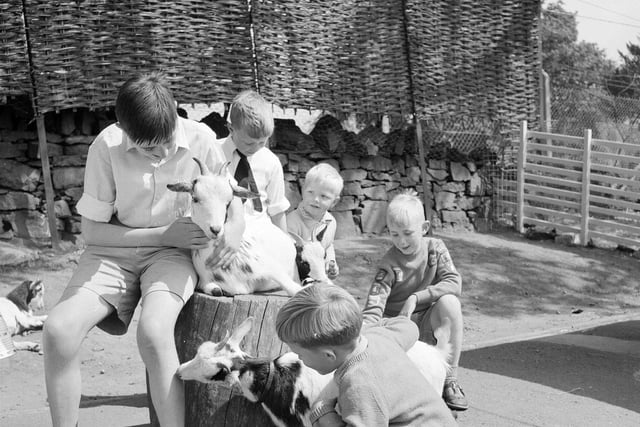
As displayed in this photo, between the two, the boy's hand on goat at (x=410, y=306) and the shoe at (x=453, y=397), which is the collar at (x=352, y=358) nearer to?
the boy's hand on goat at (x=410, y=306)

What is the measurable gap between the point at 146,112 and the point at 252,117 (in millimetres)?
839

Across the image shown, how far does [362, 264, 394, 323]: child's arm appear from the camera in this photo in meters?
4.35

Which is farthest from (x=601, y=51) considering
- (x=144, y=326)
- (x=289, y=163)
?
(x=144, y=326)

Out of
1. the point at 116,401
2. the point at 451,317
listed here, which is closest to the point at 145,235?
the point at 451,317

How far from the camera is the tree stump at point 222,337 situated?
144 inches

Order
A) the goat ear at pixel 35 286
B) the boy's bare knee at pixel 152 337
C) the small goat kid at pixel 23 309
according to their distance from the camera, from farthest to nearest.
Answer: the goat ear at pixel 35 286 → the small goat kid at pixel 23 309 → the boy's bare knee at pixel 152 337

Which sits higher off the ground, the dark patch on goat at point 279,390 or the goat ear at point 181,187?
the goat ear at point 181,187

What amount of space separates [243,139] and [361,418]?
76.4 inches

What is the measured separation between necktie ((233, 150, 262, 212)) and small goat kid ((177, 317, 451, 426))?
0.98m

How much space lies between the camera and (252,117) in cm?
426

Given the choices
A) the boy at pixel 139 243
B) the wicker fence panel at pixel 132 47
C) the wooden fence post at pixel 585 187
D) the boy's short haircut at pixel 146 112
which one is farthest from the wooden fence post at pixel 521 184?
the boy's short haircut at pixel 146 112

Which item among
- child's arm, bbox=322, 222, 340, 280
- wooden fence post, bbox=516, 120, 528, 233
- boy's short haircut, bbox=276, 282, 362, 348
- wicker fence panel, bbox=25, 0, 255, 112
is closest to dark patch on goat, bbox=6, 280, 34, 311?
wicker fence panel, bbox=25, 0, 255, 112

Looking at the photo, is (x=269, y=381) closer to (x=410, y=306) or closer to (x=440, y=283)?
(x=410, y=306)

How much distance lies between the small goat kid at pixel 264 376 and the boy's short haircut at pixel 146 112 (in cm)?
88
